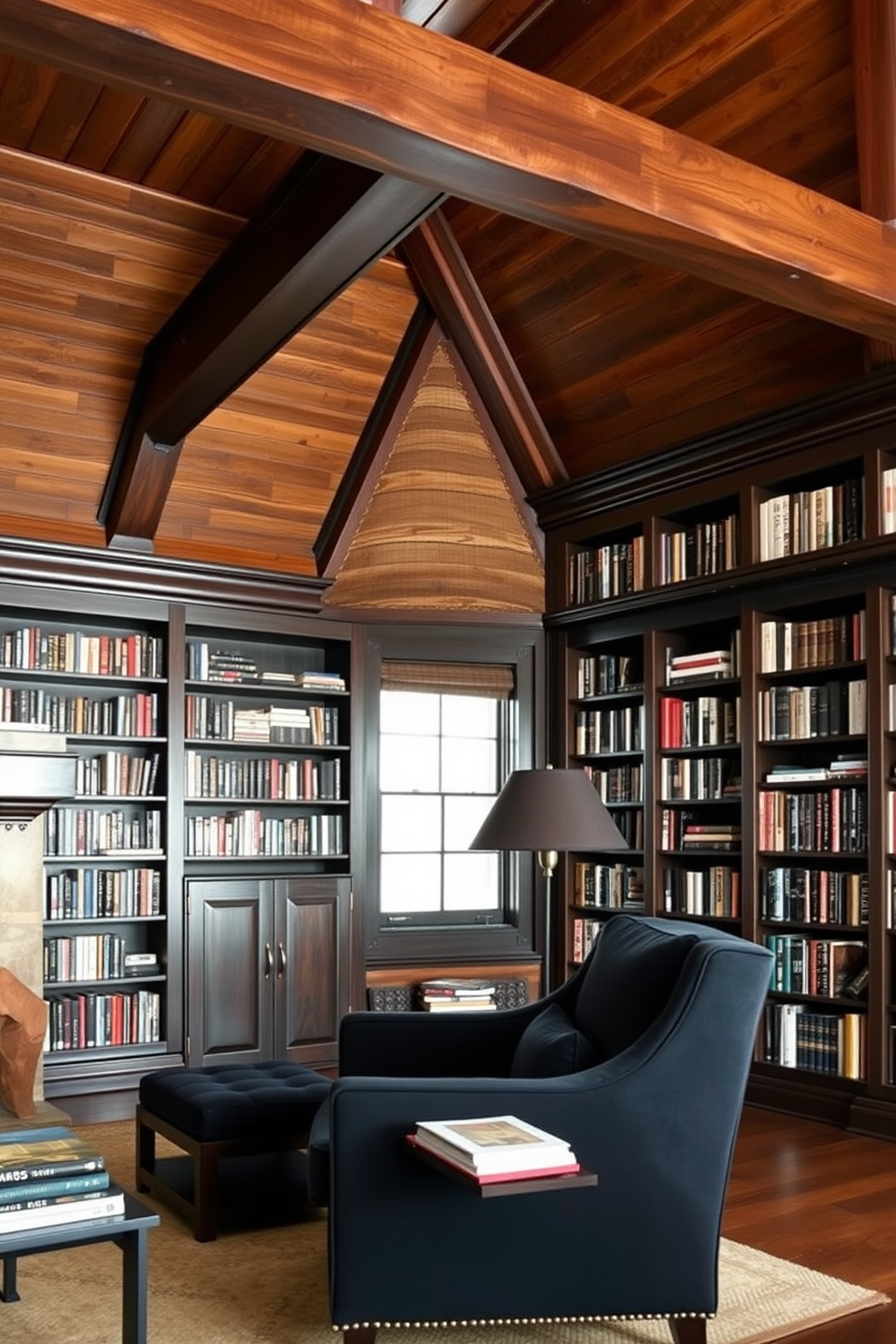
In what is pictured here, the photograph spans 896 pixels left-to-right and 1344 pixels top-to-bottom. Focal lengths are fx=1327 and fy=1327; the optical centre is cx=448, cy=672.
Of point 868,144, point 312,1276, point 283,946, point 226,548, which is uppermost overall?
point 868,144

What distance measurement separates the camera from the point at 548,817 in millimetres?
4188

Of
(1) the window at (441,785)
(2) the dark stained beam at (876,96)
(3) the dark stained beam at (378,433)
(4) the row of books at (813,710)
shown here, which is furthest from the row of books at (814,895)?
(3) the dark stained beam at (378,433)

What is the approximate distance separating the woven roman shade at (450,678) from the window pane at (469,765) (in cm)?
27

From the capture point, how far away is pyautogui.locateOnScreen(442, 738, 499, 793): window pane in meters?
7.11

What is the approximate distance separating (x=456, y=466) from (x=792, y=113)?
263 cm

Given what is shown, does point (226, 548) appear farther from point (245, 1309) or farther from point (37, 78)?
point (245, 1309)

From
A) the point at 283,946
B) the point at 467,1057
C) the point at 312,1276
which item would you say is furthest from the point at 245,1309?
the point at 283,946

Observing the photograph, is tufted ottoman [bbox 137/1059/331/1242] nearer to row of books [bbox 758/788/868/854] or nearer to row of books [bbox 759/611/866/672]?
row of books [bbox 758/788/868/854]

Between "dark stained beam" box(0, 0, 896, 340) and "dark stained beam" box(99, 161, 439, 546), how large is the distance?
2.10 ft

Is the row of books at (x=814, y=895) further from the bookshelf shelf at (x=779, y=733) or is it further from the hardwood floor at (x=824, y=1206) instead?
the hardwood floor at (x=824, y=1206)

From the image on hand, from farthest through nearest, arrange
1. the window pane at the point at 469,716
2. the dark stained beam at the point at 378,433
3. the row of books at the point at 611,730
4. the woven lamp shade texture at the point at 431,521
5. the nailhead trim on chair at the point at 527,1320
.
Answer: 1. the window pane at the point at 469,716
2. the woven lamp shade texture at the point at 431,521
3. the dark stained beam at the point at 378,433
4. the row of books at the point at 611,730
5. the nailhead trim on chair at the point at 527,1320

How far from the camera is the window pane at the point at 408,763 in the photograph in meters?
7.01

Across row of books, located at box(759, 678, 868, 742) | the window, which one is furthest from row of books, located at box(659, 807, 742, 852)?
the window

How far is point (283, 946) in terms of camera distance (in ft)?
21.1
